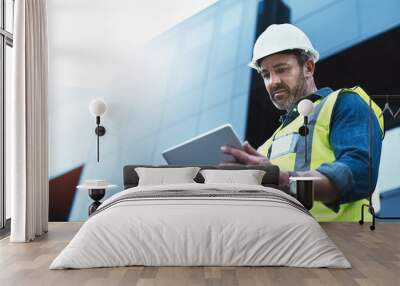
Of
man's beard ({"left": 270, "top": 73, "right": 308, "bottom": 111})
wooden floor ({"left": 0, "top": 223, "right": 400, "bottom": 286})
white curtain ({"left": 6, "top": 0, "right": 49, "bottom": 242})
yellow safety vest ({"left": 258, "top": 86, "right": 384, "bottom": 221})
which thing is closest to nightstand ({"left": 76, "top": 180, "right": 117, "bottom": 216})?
white curtain ({"left": 6, "top": 0, "right": 49, "bottom": 242})

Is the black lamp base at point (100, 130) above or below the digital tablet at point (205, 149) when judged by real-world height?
above

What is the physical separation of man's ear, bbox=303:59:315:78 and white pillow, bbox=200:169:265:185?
1.44 m

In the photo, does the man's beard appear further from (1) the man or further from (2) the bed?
(2) the bed

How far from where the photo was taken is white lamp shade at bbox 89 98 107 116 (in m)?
7.04

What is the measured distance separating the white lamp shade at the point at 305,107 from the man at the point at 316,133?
16 cm

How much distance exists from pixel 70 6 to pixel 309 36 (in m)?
3.06

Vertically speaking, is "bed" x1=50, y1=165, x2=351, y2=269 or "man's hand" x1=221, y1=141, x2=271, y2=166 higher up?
"man's hand" x1=221, y1=141, x2=271, y2=166

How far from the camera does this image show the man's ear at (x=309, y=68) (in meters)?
7.18

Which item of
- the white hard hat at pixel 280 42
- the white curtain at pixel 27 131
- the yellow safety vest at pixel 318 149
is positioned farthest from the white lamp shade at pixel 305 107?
the white curtain at pixel 27 131

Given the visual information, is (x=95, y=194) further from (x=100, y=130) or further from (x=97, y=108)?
(x=97, y=108)

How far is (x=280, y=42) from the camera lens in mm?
7254

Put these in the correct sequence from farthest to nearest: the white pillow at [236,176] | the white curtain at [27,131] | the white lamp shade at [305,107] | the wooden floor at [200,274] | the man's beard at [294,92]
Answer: the man's beard at [294,92]
the white lamp shade at [305,107]
the white pillow at [236,176]
the white curtain at [27,131]
the wooden floor at [200,274]

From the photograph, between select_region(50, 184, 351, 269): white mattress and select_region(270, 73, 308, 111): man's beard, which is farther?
select_region(270, 73, 308, 111): man's beard

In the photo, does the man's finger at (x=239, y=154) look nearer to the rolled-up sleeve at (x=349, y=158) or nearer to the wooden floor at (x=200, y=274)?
the rolled-up sleeve at (x=349, y=158)
